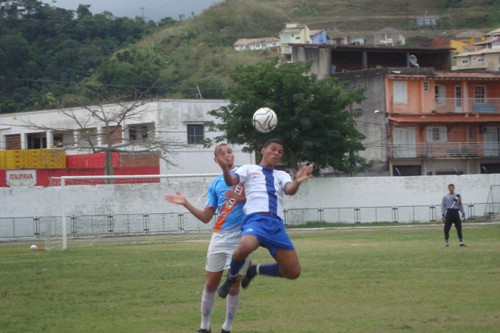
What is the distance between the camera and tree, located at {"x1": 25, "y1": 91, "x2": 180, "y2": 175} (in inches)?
2395

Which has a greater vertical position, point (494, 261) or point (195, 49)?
point (195, 49)

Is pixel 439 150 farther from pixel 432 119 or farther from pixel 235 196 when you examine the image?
pixel 235 196

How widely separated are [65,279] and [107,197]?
93.5ft

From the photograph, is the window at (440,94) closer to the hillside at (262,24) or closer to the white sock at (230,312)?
the white sock at (230,312)

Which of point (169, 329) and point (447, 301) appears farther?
point (447, 301)

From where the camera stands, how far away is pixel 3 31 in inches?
4904

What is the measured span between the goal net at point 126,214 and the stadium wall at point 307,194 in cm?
5

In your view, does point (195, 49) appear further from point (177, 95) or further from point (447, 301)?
point (447, 301)

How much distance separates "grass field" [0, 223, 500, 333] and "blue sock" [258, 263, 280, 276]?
84cm

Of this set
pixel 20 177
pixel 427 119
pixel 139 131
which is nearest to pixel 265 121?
pixel 20 177

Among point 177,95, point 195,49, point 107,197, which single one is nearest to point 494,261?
point 107,197

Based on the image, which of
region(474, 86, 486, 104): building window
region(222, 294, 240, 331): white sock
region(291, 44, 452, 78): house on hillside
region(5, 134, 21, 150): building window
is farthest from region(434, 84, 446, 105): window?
region(222, 294, 240, 331): white sock

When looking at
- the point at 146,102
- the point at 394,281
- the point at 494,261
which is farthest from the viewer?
the point at 146,102

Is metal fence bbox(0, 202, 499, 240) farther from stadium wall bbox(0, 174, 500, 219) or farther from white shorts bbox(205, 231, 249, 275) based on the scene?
white shorts bbox(205, 231, 249, 275)
